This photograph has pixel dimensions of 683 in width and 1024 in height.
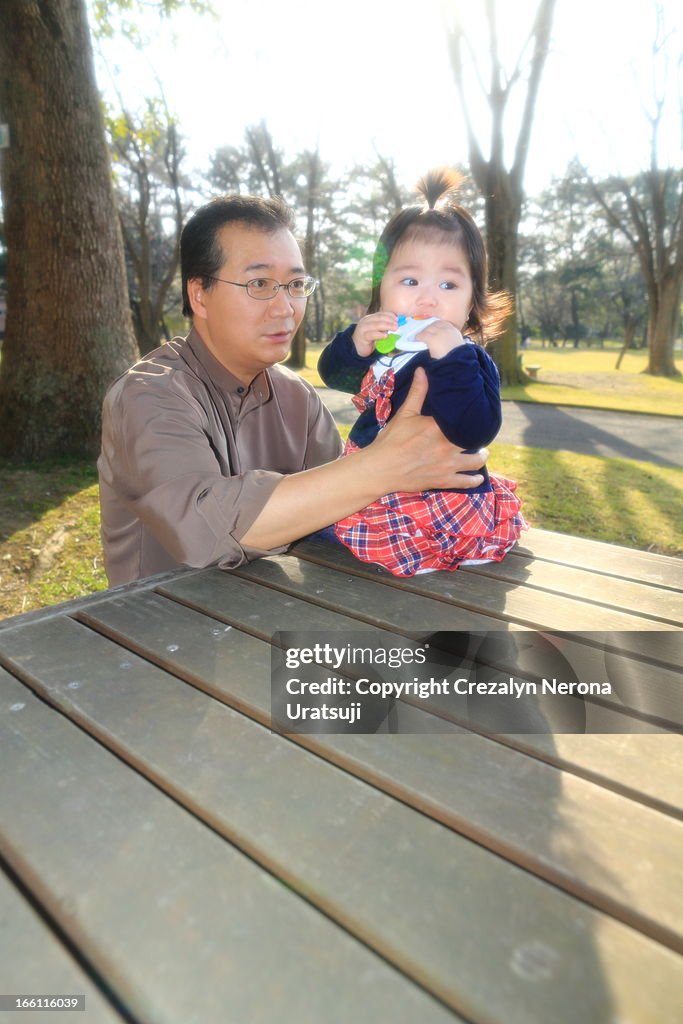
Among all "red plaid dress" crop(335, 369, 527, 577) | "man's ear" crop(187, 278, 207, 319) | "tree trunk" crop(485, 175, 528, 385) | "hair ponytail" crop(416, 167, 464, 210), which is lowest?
"red plaid dress" crop(335, 369, 527, 577)

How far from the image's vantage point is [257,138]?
2016 cm

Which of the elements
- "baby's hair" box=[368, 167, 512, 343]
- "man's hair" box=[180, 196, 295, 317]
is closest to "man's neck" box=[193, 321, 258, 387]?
"man's hair" box=[180, 196, 295, 317]

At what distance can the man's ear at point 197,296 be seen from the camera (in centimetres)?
252

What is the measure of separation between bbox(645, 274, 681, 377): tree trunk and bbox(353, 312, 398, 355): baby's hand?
20.1m

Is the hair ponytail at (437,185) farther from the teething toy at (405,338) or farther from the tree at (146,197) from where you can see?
the tree at (146,197)

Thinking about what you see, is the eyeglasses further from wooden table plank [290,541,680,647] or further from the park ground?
the park ground

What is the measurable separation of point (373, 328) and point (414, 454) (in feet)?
1.41

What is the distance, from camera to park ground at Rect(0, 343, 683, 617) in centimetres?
398

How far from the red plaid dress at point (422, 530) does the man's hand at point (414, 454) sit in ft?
0.33

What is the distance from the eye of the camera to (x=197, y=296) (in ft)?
8.34

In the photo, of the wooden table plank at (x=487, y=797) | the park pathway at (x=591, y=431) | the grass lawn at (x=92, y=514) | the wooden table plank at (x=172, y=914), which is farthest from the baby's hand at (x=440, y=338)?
the park pathway at (x=591, y=431)

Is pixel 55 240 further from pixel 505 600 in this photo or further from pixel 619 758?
Result: pixel 619 758

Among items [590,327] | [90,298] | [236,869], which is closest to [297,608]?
[236,869]

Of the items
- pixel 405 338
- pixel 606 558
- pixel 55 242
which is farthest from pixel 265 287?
pixel 55 242
